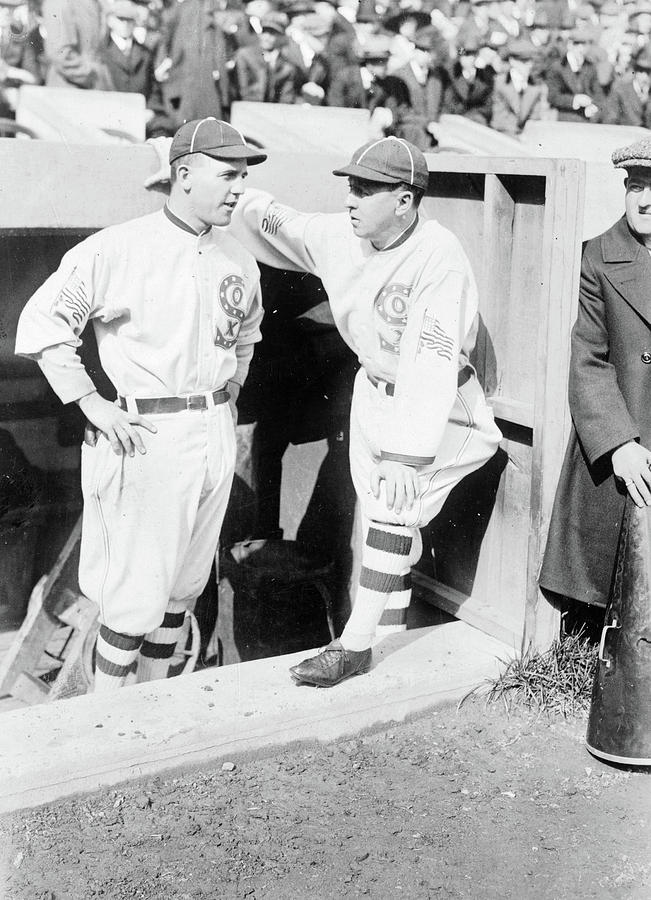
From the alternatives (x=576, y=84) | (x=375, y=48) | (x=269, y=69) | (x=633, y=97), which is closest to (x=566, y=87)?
(x=576, y=84)

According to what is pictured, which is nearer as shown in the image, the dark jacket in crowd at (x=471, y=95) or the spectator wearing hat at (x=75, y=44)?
the spectator wearing hat at (x=75, y=44)

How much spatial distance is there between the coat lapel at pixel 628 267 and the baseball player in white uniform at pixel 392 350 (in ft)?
1.56

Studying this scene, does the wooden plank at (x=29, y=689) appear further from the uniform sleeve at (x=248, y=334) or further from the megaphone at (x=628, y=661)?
the megaphone at (x=628, y=661)

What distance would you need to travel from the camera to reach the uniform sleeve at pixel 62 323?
3396 mm

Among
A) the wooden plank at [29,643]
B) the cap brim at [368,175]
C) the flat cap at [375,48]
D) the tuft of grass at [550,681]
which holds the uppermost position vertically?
the flat cap at [375,48]

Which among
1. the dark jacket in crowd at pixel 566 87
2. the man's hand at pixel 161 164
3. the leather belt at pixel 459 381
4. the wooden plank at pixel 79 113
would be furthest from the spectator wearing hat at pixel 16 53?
the dark jacket in crowd at pixel 566 87

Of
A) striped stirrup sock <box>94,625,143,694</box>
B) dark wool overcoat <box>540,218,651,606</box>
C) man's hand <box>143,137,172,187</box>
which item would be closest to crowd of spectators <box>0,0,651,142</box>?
man's hand <box>143,137,172,187</box>

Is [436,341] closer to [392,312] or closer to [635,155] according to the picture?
[392,312]

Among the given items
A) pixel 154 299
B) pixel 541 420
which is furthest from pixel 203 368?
pixel 541 420

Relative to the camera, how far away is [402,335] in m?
3.60

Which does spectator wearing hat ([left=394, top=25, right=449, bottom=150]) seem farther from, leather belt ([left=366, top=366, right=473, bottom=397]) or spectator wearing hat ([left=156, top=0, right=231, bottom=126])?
leather belt ([left=366, top=366, right=473, bottom=397])

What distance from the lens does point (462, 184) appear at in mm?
4102

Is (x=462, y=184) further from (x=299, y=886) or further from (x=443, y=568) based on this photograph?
(x=299, y=886)

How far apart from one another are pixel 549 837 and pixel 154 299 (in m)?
2.12
